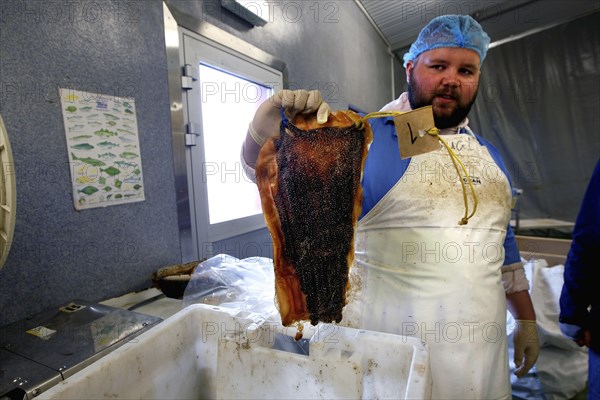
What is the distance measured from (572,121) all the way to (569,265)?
405 cm

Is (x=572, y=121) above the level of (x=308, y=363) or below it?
above

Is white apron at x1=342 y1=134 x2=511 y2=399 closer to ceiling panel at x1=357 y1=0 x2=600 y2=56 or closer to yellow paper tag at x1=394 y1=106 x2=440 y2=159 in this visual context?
yellow paper tag at x1=394 y1=106 x2=440 y2=159

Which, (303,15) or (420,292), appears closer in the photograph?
(420,292)

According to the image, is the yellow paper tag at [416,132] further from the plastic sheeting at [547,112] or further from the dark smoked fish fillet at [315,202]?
the plastic sheeting at [547,112]

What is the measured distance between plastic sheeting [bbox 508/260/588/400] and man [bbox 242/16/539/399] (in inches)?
41.1

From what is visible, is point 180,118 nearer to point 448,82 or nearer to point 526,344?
point 448,82

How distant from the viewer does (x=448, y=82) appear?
4.25ft

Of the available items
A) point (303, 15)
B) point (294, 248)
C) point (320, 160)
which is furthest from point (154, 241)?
point (303, 15)

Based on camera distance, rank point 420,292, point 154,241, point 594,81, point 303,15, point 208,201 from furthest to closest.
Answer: point 594,81 < point 303,15 < point 208,201 < point 154,241 < point 420,292

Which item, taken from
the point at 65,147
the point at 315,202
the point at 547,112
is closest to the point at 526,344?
the point at 315,202

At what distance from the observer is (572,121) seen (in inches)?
173

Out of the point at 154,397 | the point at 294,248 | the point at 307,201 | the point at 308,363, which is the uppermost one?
the point at 307,201

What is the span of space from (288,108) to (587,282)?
157 cm

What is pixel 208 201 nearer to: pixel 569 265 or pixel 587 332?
pixel 569 265
